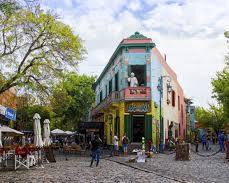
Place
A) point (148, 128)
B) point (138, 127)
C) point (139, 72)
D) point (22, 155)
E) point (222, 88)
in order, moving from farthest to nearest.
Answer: point (222, 88)
point (139, 72)
point (138, 127)
point (148, 128)
point (22, 155)

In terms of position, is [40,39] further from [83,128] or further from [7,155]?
[83,128]

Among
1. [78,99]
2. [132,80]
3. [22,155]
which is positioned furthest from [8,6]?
[78,99]

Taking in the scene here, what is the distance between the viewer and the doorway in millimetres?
33719

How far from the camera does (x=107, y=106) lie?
38562mm

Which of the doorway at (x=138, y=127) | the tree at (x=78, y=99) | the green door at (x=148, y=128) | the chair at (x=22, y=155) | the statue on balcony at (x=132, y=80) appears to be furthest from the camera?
the tree at (x=78, y=99)

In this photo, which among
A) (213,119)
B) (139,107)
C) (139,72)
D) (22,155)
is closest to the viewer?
(22,155)

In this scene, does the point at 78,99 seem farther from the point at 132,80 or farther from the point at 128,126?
the point at 132,80

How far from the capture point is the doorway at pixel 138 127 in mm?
33719

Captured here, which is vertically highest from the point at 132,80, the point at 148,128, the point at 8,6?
the point at 132,80

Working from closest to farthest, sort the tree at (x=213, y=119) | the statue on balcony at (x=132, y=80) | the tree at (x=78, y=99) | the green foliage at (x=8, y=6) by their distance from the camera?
the green foliage at (x=8, y=6)
the statue on balcony at (x=132, y=80)
the tree at (x=78, y=99)
the tree at (x=213, y=119)

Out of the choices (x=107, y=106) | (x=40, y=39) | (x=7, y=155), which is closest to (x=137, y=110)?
(x=107, y=106)

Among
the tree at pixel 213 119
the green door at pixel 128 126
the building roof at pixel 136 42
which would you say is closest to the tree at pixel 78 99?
the building roof at pixel 136 42

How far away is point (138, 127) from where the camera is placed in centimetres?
3391

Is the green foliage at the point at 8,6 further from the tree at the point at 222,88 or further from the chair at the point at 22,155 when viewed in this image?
the tree at the point at 222,88
